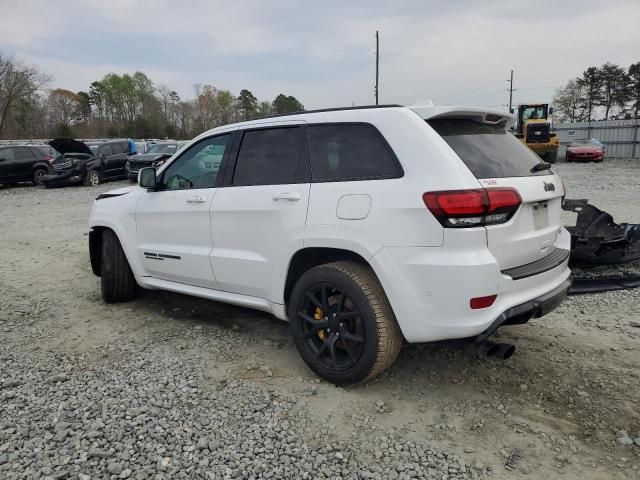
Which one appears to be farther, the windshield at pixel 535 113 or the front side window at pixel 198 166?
the windshield at pixel 535 113

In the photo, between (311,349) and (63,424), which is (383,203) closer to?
(311,349)

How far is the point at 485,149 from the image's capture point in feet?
10.1

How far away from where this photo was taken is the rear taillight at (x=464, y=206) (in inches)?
105

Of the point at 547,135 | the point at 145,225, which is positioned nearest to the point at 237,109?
the point at 547,135

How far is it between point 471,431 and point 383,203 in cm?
139

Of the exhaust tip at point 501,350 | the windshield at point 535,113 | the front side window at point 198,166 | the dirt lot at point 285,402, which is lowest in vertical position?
the dirt lot at point 285,402

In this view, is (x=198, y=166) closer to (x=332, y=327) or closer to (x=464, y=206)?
(x=332, y=327)

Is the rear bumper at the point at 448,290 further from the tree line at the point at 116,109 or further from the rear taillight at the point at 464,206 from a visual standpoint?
the tree line at the point at 116,109

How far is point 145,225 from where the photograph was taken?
4.54m

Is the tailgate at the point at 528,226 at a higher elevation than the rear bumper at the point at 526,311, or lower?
higher

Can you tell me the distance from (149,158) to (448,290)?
17.6 m

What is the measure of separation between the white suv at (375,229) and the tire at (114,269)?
1148 millimetres

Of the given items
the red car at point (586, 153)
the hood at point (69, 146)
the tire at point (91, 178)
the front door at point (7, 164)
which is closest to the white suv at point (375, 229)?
the hood at point (69, 146)

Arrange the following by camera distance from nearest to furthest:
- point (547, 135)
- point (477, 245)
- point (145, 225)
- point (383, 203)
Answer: point (477, 245) < point (383, 203) < point (145, 225) < point (547, 135)
